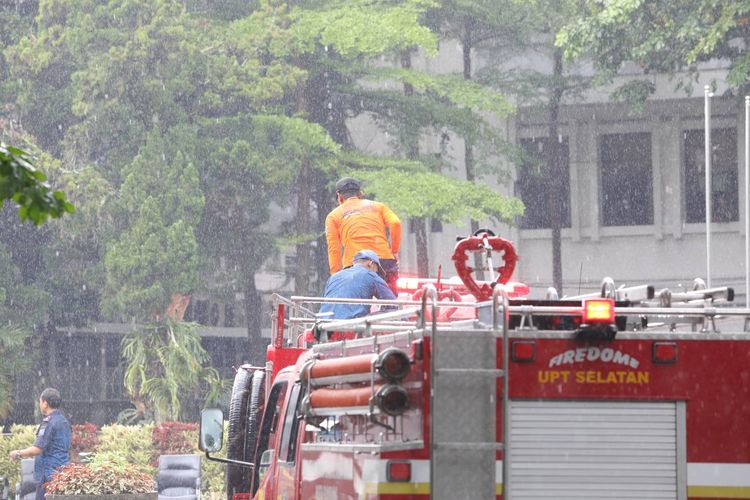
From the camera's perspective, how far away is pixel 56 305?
32969mm

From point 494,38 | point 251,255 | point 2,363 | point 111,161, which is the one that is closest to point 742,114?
point 494,38

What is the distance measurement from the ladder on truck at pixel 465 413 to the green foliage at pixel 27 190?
2041 millimetres

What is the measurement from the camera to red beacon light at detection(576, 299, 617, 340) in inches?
267

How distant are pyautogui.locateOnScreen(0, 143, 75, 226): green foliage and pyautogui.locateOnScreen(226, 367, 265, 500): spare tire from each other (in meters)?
5.21

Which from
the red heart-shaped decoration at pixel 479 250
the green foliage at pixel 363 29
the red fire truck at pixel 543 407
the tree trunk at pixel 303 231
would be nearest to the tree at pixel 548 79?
the green foliage at pixel 363 29

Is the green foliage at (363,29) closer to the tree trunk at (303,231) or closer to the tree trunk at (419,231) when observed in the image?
the tree trunk at (419,231)

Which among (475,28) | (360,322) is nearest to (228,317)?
(475,28)

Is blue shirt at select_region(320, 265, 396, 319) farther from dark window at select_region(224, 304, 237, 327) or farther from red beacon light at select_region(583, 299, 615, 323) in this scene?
dark window at select_region(224, 304, 237, 327)

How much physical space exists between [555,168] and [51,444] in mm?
24075

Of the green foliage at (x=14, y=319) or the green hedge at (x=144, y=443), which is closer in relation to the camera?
the green hedge at (x=144, y=443)

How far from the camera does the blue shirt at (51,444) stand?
1501 centimetres

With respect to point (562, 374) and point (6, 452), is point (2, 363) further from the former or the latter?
point (562, 374)

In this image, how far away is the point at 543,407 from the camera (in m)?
6.82

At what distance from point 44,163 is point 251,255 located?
16.5 ft
